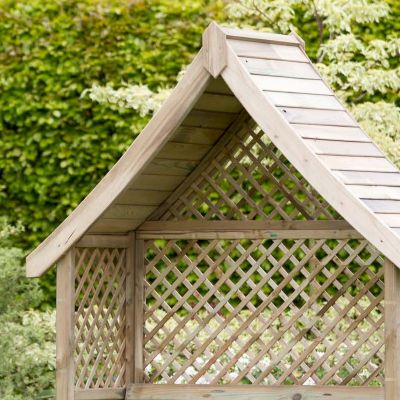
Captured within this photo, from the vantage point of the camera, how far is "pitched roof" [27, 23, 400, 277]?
393 centimetres

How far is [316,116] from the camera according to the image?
4273 mm

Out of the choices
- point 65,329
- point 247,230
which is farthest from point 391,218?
point 65,329

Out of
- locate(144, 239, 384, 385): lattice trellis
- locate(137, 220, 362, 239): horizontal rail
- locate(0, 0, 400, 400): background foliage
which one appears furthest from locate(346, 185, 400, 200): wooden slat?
locate(0, 0, 400, 400): background foliage

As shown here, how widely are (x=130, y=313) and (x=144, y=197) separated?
0.64m

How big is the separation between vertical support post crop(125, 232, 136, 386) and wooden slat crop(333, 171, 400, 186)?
1640 mm

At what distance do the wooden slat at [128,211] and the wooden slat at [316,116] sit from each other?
1.18 m

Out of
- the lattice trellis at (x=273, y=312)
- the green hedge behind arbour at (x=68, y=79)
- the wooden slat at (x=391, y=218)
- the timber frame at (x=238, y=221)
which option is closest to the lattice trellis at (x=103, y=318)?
the timber frame at (x=238, y=221)

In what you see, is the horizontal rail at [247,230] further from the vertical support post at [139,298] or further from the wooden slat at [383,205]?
the wooden slat at [383,205]

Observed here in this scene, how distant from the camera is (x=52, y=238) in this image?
4.82 metres

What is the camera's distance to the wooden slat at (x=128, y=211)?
5.09 metres

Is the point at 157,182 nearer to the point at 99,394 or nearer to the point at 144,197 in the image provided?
the point at 144,197

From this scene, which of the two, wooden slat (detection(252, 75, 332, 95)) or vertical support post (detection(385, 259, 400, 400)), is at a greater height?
wooden slat (detection(252, 75, 332, 95))

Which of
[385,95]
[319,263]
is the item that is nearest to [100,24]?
[385,95]

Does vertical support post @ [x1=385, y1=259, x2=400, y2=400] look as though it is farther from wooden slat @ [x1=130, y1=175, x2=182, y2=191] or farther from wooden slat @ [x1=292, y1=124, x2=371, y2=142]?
wooden slat @ [x1=130, y1=175, x2=182, y2=191]
